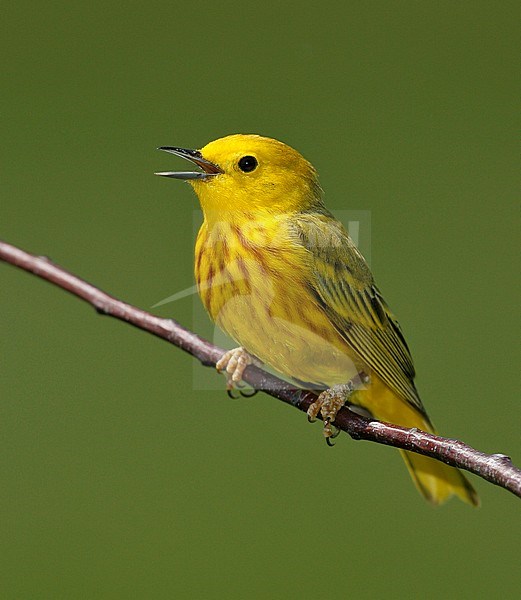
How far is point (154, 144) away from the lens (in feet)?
3.88

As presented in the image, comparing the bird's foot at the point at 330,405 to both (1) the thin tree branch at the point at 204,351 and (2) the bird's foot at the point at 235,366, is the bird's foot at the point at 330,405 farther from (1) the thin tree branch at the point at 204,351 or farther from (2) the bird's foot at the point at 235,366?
(2) the bird's foot at the point at 235,366

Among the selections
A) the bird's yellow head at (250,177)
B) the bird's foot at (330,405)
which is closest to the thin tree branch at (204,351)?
the bird's foot at (330,405)

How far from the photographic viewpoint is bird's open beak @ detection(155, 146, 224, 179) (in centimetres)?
99

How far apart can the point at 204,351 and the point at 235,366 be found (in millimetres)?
126

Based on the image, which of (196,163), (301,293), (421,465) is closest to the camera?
(196,163)

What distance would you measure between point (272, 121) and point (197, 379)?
1.27 feet

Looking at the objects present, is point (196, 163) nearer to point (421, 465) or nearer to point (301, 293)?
point (301, 293)

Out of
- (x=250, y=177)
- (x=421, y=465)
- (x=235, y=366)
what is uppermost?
(x=250, y=177)

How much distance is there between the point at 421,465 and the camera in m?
1.32

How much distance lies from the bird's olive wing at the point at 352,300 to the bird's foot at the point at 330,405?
70mm

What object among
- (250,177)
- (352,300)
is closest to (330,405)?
(352,300)

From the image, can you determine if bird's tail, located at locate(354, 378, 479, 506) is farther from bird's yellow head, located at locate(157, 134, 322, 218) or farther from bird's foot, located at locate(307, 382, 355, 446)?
bird's yellow head, located at locate(157, 134, 322, 218)

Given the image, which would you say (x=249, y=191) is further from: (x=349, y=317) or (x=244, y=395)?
(x=244, y=395)

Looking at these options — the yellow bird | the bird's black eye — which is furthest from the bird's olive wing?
the bird's black eye
